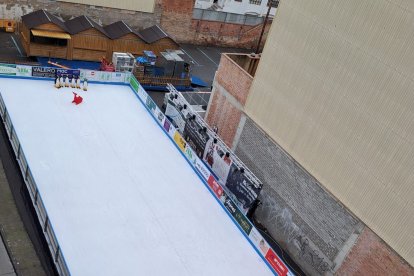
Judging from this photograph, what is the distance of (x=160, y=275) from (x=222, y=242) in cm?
357

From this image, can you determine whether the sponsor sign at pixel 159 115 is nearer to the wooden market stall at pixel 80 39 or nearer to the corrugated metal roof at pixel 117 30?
the wooden market stall at pixel 80 39

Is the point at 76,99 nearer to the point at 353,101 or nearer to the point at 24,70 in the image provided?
the point at 24,70

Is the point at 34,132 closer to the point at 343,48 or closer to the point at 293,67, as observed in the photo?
the point at 293,67

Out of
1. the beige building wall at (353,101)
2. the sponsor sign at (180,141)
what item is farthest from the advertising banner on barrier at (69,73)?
the beige building wall at (353,101)

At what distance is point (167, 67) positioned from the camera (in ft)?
107

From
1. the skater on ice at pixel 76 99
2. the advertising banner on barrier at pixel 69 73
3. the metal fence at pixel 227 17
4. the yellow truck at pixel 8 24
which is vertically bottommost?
the yellow truck at pixel 8 24

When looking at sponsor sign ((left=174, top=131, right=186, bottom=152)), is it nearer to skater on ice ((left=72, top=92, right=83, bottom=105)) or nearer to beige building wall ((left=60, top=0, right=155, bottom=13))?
skater on ice ((left=72, top=92, right=83, bottom=105))

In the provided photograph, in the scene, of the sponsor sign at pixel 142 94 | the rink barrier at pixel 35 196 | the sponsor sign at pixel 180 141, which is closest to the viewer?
the rink barrier at pixel 35 196

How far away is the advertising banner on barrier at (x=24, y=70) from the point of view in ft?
89.1

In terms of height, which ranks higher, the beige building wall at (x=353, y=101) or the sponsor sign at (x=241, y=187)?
the beige building wall at (x=353, y=101)

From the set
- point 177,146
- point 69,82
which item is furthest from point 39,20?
point 177,146

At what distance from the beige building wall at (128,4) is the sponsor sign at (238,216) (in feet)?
77.7

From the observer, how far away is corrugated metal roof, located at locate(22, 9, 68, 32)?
102 feet

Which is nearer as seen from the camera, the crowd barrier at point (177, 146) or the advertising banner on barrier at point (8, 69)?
the crowd barrier at point (177, 146)
